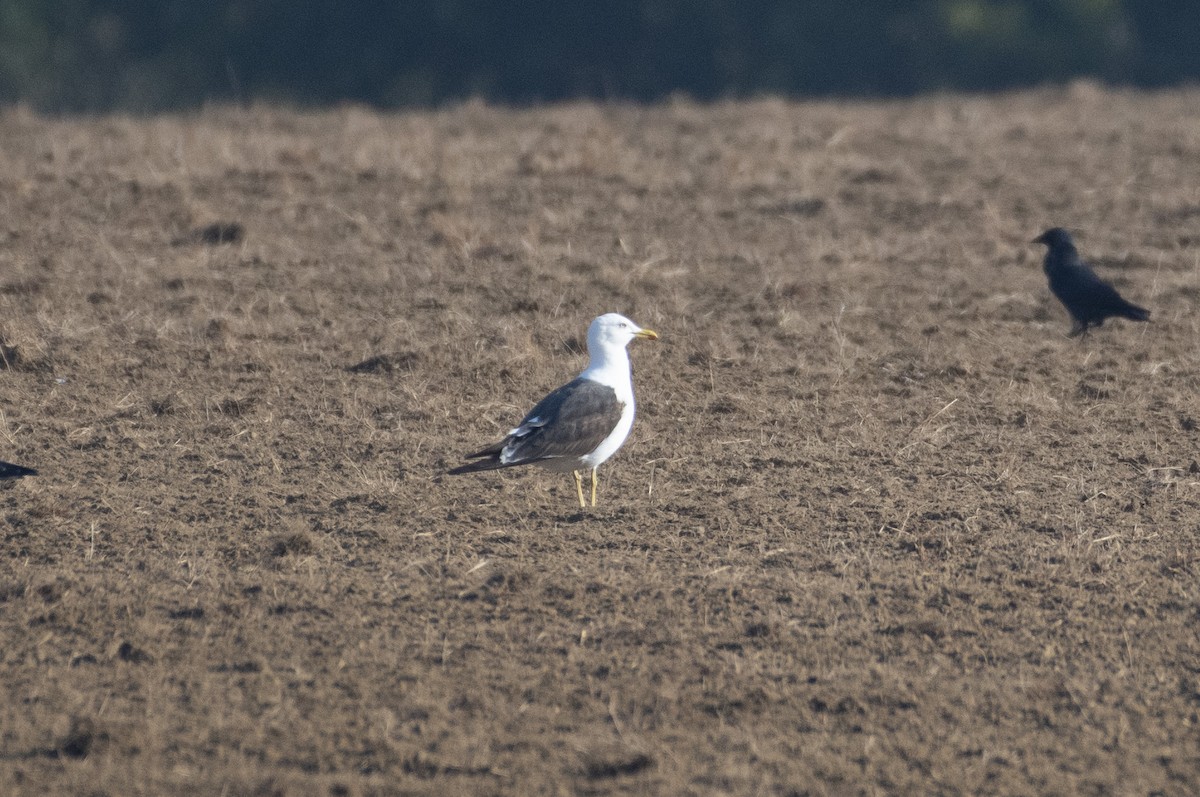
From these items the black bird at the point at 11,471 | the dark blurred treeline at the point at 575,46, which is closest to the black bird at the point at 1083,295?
the black bird at the point at 11,471

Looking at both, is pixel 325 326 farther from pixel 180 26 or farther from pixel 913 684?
pixel 180 26

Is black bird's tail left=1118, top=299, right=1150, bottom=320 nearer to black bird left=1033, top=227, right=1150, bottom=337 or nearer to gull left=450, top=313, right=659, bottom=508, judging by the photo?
black bird left=1033, top=227, right=1150, bottom=337

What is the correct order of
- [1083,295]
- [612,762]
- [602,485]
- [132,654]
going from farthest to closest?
[1083,295] < [602,485] < [132,654] < [612,762]

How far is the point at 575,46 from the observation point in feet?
106

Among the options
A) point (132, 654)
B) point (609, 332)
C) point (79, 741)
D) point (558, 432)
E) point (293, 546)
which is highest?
point (609, 332)

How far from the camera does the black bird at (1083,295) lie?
36.1ft

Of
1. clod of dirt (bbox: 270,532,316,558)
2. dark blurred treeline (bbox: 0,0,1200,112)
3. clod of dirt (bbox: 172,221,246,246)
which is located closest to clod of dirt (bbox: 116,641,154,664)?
clod of dirt (bbox: 270,532,316,558)

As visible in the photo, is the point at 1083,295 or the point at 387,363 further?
the point at 1083,295

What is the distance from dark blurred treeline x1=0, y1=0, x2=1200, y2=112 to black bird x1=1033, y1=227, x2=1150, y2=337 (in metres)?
18.1

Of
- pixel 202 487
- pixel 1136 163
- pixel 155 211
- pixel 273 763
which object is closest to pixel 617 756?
pixel 273 763

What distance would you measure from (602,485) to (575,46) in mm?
24869

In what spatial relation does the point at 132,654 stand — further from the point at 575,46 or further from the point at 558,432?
the point at 575,46

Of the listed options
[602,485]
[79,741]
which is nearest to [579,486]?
[602,485]

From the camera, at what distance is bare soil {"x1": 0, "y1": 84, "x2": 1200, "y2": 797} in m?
5.82
